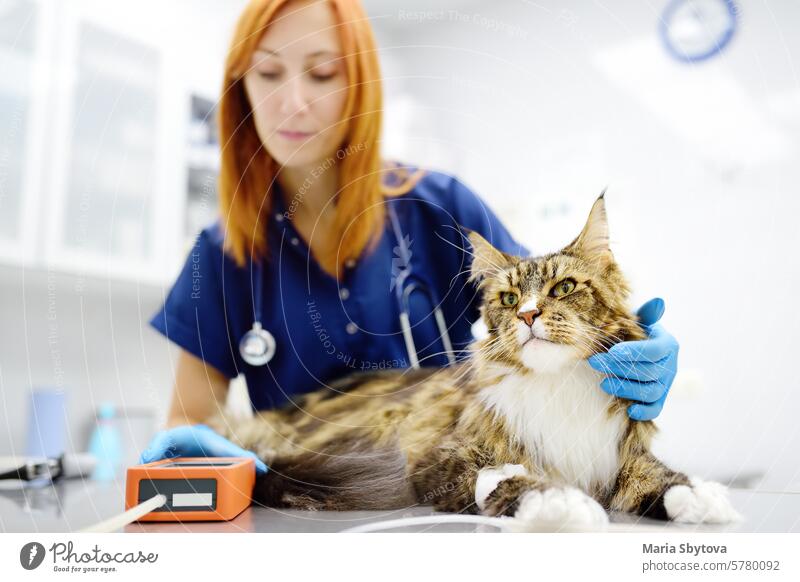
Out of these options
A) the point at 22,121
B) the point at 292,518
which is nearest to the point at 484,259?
the point at 292,518

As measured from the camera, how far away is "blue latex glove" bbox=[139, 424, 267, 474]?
78cm

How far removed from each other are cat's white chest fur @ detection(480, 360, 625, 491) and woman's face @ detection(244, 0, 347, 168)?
0.52 m

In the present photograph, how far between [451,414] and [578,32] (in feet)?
1.97

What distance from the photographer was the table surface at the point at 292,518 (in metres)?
0.61

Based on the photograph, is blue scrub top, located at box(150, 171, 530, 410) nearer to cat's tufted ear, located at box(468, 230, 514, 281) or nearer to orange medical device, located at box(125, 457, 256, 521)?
cat's tufted ear, located at box(468, 230, 514, 281)

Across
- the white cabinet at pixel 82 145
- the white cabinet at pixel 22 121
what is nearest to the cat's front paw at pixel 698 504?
the white cabinet at pixel 82 145

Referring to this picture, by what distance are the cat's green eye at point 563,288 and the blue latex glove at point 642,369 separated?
3.2 inches

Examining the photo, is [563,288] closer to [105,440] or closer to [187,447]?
[187,447]

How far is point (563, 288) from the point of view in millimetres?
644

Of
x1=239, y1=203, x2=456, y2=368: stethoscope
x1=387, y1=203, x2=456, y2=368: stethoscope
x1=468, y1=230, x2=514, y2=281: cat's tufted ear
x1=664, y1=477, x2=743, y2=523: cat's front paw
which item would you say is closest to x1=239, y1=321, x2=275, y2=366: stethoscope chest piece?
x1=239, y1=203, x2=456, y2=368: stethoscope

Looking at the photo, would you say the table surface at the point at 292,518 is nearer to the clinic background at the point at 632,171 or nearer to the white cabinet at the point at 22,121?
the clinic background at the point at 632,171

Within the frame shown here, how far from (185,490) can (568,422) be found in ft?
1.53

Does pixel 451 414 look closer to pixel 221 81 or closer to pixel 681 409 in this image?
pixel 681 409
